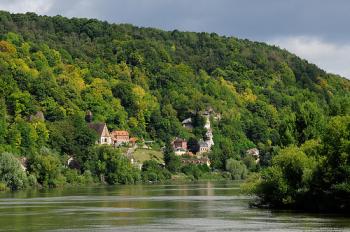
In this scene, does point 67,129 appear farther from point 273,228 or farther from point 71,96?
point 273,228

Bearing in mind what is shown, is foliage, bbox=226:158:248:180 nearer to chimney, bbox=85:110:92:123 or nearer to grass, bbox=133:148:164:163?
grass, bbox=133:148:164:163

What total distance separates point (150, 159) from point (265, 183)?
11244 cm

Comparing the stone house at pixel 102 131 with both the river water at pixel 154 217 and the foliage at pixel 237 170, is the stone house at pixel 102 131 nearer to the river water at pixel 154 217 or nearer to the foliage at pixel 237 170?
the foliage at pixel 237 170

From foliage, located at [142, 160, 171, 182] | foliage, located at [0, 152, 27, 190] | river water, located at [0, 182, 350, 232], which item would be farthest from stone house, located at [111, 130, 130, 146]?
river water, located at [0, 182, 350, 232]

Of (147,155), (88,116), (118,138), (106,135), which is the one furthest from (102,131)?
(147,155)

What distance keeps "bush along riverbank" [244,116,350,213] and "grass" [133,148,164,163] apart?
355ft

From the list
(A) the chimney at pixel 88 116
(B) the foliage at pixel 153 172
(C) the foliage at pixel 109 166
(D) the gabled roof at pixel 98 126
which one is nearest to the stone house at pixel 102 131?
(D) the gabled roof at pixel 98 126

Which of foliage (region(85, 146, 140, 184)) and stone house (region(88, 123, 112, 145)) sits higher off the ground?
stone house (region(88, 123, 112, 145))

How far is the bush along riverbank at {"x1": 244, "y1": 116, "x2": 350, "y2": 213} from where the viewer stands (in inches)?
2537

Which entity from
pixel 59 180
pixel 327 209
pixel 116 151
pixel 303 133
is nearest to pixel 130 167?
pixel 116 151

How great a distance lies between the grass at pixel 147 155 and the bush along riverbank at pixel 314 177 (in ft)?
355

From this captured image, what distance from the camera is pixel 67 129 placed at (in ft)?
545

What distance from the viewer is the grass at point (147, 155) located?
183 metres

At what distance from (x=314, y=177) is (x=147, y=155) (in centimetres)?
12199
